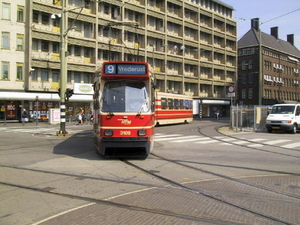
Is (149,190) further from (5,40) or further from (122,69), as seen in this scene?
(5,40)

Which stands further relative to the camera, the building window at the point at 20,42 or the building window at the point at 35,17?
the building window at the point at 35,17

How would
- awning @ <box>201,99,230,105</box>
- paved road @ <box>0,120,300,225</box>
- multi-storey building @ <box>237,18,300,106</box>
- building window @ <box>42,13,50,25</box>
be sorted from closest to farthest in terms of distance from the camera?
1. paved road @ <box>0,120,300,225</box>
2. building window @ <box>42,13,50,25</box>
3. awning @ <box>201,99,230,105</box>
4. multi-storey building @ <box>237,18,300,106</box>

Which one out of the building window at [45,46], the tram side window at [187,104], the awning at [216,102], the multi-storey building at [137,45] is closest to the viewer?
the tram side window at [187,104]

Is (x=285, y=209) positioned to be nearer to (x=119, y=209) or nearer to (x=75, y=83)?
(x=119, y=209)

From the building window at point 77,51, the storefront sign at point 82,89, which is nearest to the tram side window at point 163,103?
the storefront sign at point 82,89

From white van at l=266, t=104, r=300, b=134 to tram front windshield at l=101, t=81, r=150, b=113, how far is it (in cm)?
1515

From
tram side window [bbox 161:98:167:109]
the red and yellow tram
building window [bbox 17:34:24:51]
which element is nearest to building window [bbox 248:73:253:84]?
tram side window [bbox 161:98:167:109]

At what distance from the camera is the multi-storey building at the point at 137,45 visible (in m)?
37.7

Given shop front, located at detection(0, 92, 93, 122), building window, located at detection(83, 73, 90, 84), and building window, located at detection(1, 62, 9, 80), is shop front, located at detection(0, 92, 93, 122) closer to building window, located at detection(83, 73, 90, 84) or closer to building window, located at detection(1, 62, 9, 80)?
building window, located at detection(1, 62, 9, 80)

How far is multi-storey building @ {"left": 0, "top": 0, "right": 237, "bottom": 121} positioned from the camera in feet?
124

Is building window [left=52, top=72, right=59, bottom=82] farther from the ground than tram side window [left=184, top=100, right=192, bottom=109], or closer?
farther from the ground

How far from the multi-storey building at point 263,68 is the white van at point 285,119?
4705cm

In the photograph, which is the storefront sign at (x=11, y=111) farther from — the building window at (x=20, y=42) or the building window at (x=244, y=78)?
the building window at (x=244, y=78)

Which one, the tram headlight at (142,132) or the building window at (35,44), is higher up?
the building window at (35,44)
